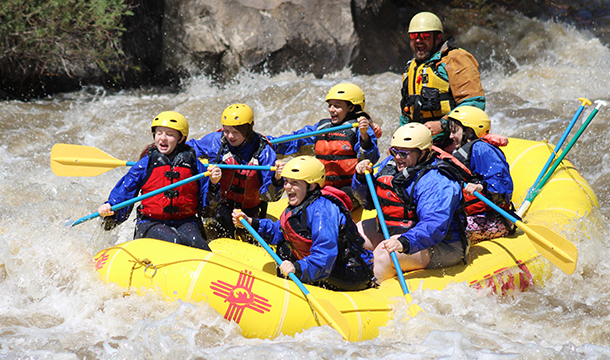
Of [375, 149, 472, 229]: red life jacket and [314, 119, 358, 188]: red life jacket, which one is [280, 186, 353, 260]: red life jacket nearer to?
[375, 149, 472, 229]: red life jacket

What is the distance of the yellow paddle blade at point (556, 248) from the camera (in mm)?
3477

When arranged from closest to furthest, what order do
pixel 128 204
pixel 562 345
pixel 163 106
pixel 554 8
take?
pixel 562 345 → pixel 128 204 → pixel 163 106 → pixel 554 8

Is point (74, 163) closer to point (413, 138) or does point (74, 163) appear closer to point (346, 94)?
point (346, 94)

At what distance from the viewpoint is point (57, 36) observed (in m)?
8.38

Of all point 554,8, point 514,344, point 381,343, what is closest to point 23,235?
point 381,343

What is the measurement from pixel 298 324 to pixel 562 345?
1.55 metres

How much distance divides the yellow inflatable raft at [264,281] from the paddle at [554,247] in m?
0.24

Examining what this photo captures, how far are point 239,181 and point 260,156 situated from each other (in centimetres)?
25

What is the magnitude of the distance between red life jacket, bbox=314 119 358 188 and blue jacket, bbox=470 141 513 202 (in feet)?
3.07

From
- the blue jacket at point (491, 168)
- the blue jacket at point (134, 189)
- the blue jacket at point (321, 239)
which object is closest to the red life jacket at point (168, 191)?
the blue jacket at point (134, 189)

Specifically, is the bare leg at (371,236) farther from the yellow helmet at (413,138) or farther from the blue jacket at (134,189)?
the blue jacket at (134,189)

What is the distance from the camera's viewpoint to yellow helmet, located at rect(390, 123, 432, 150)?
3.44 metres

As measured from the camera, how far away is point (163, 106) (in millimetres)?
8648

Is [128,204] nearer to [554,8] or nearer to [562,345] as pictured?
[562,345]
